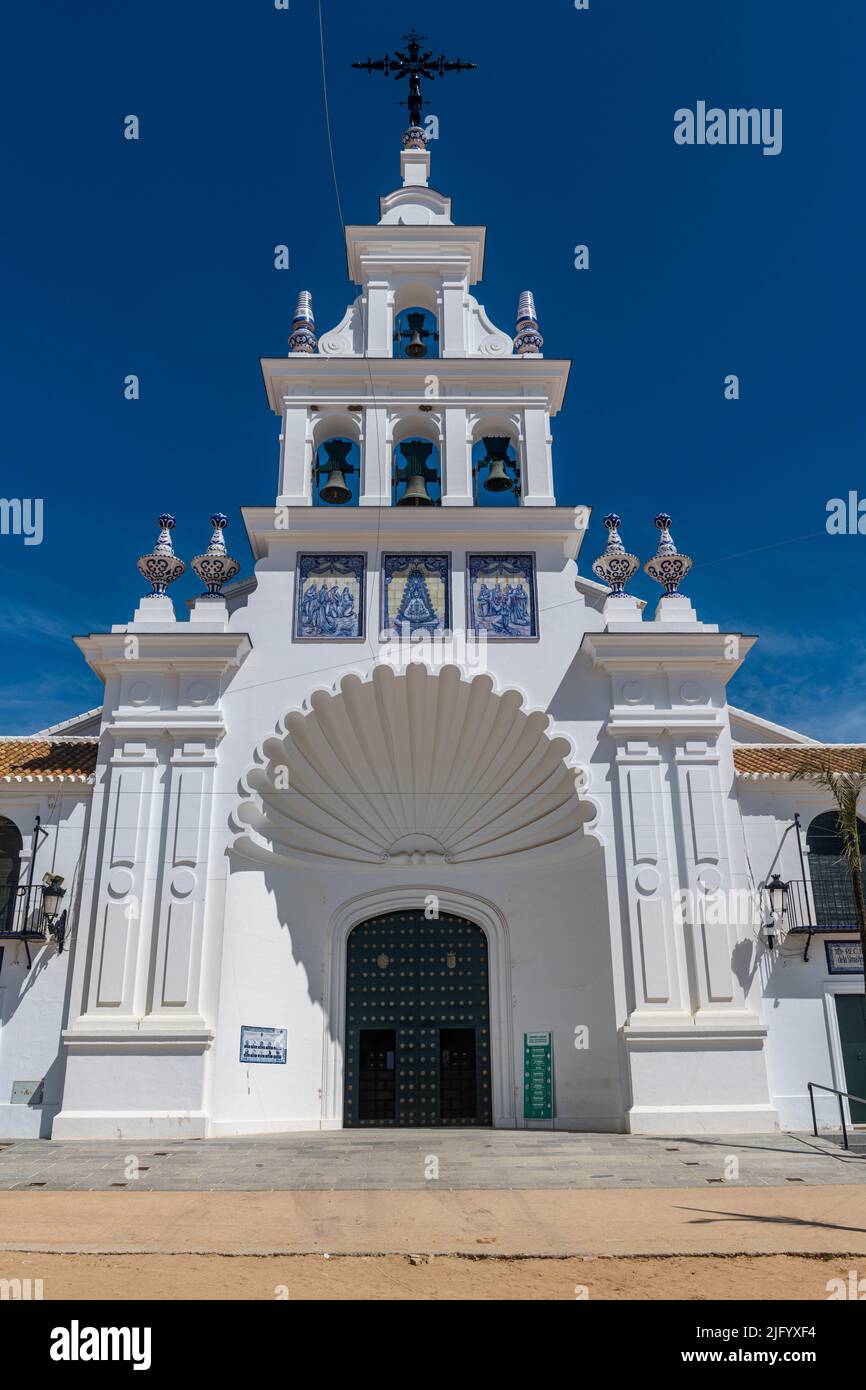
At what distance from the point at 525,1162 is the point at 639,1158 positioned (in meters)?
1.18

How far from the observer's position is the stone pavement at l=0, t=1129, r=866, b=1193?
800 centimetres

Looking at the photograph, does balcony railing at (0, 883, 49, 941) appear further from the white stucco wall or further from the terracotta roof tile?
the terracotta roof tile

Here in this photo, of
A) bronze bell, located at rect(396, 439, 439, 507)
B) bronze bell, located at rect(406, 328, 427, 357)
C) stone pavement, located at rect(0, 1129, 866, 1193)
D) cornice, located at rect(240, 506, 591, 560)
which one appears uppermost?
bronze bell, located at rect(406, 328, 427, 357)

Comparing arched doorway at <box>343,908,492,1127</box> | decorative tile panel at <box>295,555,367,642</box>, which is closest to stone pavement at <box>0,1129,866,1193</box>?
arched doorway at <box>343,908,492,1127</box>

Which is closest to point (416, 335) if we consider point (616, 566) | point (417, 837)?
point (616, 566)

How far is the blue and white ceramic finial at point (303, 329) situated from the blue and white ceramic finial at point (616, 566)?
6.07 meters

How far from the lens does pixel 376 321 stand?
16.3 m

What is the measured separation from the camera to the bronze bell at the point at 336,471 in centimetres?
1525

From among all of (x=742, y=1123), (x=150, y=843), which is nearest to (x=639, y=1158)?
(x=742, y=1123)

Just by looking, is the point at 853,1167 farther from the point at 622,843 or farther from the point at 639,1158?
the point at 622,843

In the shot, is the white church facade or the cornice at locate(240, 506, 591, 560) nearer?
the white church facade

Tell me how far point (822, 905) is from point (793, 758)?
2.21 m

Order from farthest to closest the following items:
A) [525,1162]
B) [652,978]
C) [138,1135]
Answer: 1. [652,978]
2. [138,1135]
3. [525,1162]

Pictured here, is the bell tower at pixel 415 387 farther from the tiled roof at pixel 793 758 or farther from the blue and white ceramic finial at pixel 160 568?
the tiled roof at pixel 793 758
